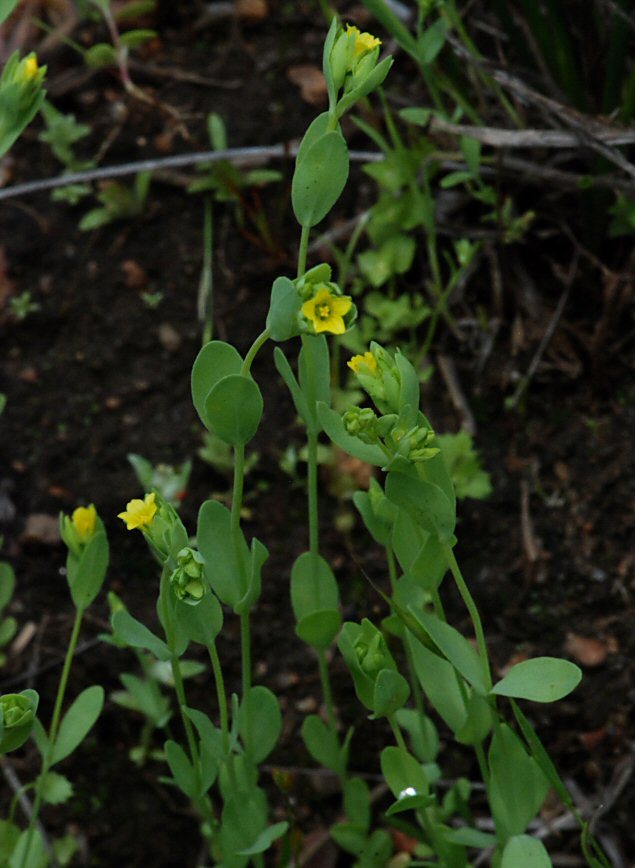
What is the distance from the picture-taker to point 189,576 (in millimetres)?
1141

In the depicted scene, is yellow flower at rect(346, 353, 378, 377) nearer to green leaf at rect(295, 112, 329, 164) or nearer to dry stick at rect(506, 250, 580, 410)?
green leaf at rect(295, 112, 329, 164)

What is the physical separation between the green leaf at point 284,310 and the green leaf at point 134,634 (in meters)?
0.39

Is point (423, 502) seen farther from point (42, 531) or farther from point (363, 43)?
point (42, 531)

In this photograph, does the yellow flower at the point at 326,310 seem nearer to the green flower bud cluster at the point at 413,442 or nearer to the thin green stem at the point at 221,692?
the green flower bud cluster at the point at 413,442

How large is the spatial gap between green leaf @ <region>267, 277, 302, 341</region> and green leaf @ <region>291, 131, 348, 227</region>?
117 millimetres

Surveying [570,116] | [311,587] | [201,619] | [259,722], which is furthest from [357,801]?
[570,116]

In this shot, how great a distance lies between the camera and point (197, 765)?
1.37 metres

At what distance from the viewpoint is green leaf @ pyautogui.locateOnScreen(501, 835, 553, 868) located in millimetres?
1178

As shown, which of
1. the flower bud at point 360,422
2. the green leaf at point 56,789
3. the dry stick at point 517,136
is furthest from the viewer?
the dry stick at point 517,136

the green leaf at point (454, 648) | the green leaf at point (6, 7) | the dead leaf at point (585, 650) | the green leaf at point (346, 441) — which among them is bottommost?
the dead leaf at point (585, 650)

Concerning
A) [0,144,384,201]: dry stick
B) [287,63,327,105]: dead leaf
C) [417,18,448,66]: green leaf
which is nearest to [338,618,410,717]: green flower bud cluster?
[417,18,448,66]: green leaf

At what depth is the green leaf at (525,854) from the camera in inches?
46.4

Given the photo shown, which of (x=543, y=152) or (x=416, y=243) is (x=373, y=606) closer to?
(x=416, y=243)

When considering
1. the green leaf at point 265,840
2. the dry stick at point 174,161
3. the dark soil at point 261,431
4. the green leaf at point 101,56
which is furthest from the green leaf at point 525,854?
the green leaf at point 101,56
